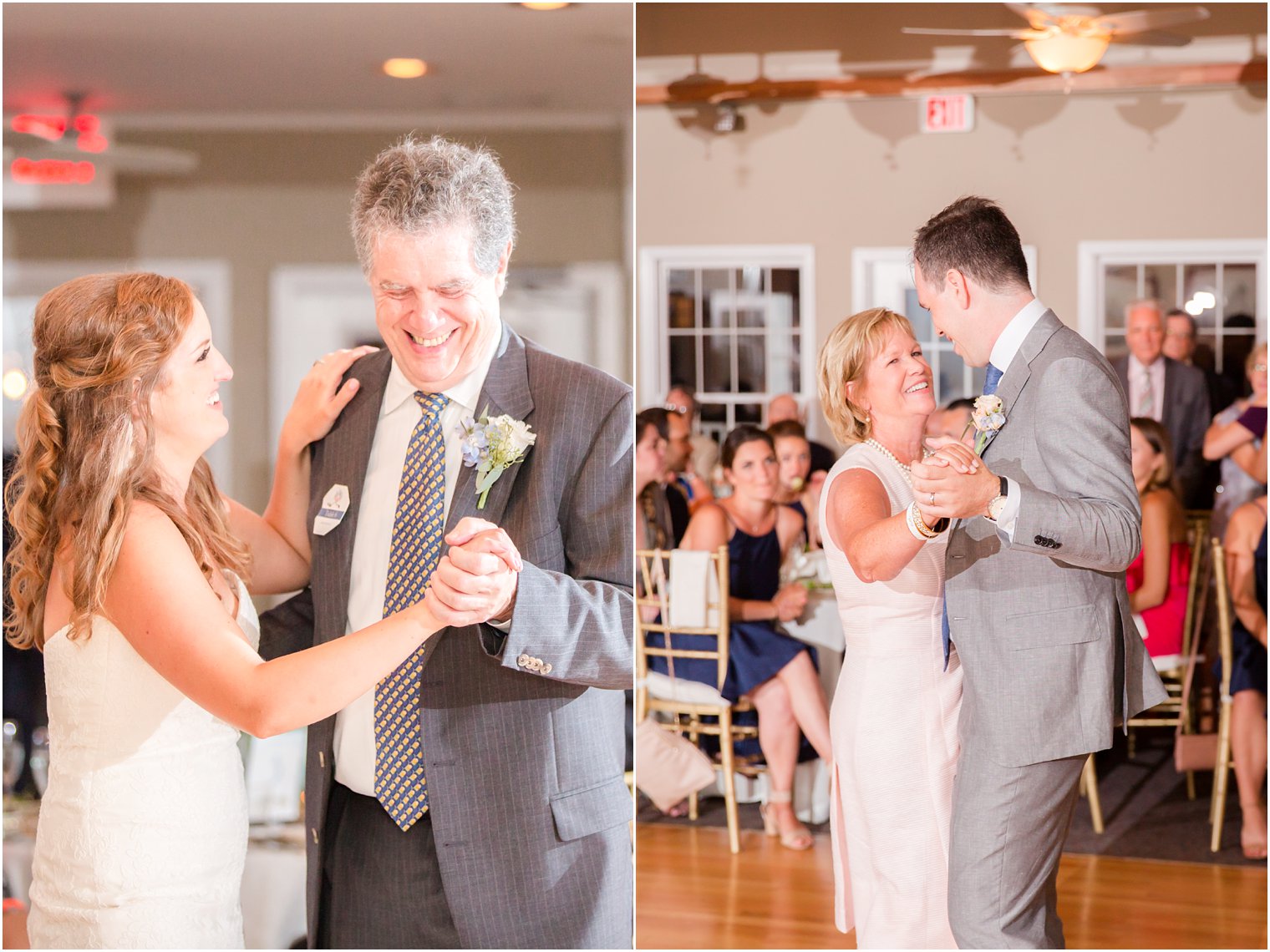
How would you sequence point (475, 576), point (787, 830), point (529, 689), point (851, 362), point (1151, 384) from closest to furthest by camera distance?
point (475, 576), point (529, 689), point (851, 362), point (787, 830), point (1151, 384)

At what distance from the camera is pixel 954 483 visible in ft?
6.87

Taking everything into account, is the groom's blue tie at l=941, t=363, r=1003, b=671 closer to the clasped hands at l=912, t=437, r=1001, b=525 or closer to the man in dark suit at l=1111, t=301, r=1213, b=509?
the clasped hands at l=912, t=437, r=1001, b=525

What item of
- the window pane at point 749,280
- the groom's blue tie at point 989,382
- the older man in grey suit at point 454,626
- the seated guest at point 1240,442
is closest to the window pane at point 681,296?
the window pane at point 749,280

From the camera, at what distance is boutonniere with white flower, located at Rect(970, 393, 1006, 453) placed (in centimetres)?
230

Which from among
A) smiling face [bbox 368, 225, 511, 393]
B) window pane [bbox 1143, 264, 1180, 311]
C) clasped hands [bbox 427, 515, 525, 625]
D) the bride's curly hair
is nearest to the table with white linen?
the bride's curly hair

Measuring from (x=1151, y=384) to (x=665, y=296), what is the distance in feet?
4.42

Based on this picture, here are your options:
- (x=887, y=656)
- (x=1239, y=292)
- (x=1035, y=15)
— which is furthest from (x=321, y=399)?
(x=1239, y=292)

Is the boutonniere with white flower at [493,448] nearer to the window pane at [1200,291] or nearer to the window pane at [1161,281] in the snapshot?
the window pane at [1161,281]

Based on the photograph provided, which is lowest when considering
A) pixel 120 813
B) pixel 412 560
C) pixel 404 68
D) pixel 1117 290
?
pixel 120 813

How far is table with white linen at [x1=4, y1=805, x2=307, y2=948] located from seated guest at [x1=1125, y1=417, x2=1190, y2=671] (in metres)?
2.31

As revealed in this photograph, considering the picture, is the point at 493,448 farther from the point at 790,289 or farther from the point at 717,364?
the point at 790,289

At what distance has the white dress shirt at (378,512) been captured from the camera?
247 cm

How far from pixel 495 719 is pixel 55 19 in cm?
207

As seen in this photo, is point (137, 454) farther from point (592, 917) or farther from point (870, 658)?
point (870, 658)
